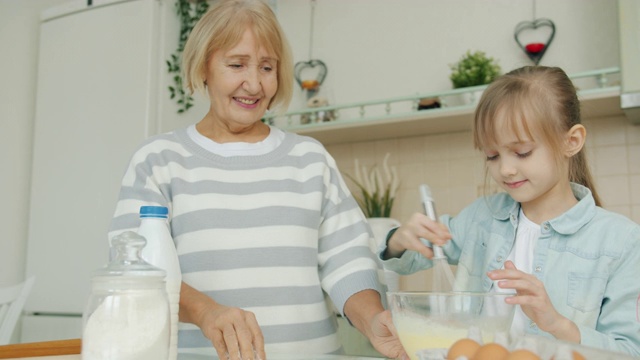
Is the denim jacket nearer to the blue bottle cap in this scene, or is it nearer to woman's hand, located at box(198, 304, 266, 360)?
woman's hand, located at box(198, 304, 266, 360)

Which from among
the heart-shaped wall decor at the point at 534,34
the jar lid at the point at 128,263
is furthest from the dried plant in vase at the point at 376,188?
the jar lid at the point at 128,263

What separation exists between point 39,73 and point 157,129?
692mm

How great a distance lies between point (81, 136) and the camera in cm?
256

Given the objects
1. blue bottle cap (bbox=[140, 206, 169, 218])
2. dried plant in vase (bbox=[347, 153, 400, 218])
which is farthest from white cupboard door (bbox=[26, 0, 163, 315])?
blue bottle cap (bbox=[140, 206, 169, 218])

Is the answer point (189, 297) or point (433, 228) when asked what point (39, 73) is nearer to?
point (189, 297)

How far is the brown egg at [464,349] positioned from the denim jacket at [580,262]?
0.34m

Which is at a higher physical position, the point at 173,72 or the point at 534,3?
the point at 534,3

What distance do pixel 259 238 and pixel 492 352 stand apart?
27.0 inches

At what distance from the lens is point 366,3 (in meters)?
2.63

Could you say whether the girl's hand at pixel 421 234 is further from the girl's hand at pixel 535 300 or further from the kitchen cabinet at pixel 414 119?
the kitchen cabinet at pixel 414 119

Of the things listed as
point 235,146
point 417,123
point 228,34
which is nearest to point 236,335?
point 235,146

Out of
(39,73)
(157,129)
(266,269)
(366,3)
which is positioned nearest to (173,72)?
(157,129)

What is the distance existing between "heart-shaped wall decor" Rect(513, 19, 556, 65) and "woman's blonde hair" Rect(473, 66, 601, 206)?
113 centimetres

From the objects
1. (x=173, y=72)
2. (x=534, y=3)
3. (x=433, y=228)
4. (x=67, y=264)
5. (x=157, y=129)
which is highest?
(x=534, y=3)
